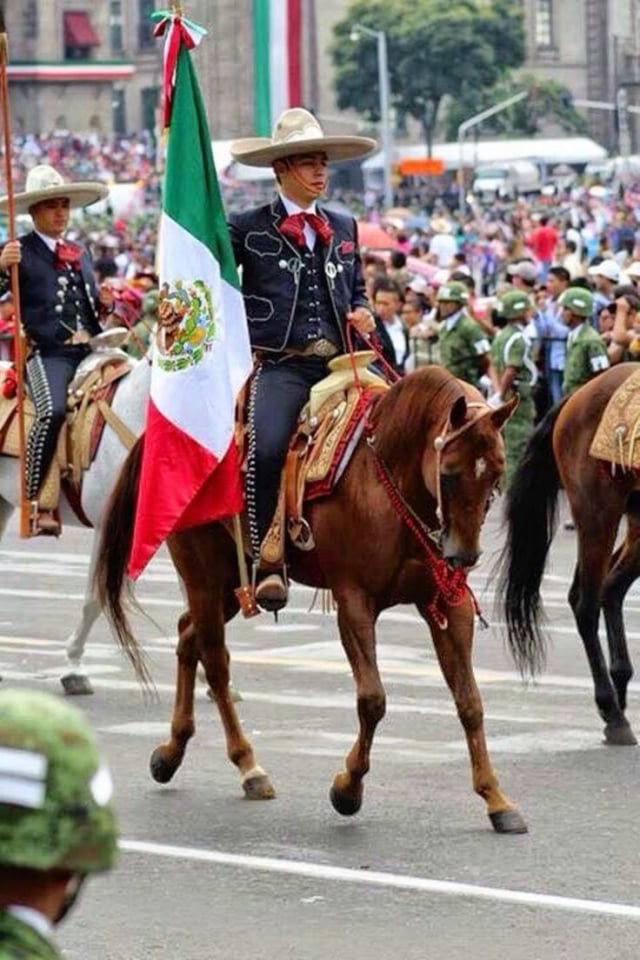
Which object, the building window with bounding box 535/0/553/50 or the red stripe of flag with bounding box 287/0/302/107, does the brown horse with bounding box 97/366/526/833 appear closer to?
the red stripe of flag with bounding box 287/0/302/107

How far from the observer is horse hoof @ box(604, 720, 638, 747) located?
10.4m

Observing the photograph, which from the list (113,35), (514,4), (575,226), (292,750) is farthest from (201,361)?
(113,35)

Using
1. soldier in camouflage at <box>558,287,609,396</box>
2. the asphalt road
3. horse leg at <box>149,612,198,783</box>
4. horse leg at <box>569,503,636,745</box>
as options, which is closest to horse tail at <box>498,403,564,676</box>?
horse leg at <box>569,503,636,745</box>

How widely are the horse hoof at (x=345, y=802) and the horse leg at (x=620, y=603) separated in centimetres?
197

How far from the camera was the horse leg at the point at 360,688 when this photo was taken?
337 inches

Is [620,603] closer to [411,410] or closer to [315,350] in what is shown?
[315,350]

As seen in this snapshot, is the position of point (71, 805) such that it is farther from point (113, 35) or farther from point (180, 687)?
point (113, 35)

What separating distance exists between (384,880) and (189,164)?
3178 mm

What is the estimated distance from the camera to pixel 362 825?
8859 millimetres

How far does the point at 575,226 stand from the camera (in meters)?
46.8

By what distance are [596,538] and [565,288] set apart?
38.5ft

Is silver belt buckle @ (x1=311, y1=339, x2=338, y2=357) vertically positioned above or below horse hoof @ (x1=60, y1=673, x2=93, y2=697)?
above

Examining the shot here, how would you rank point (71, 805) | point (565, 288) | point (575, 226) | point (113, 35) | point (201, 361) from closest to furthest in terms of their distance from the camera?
point (71, 805) < point (201, 361) < point (565, 288) < point (575, 226) < point (113, 35)

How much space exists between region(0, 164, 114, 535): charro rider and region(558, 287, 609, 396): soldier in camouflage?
290 inches
